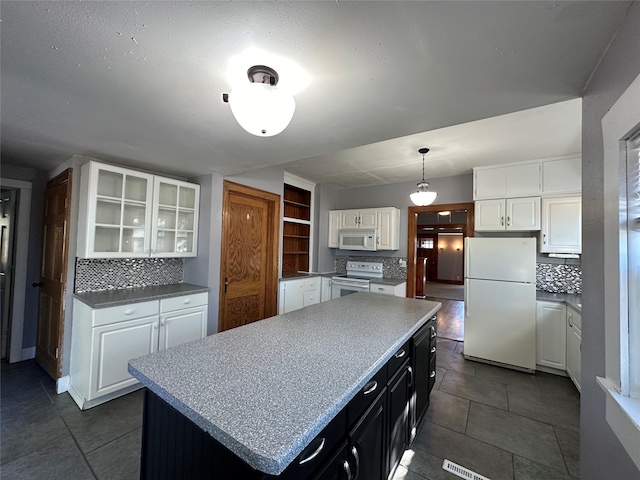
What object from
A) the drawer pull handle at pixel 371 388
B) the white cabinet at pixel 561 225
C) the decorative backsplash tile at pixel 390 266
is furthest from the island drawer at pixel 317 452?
the decorative backsplash tile at pixel 390 266

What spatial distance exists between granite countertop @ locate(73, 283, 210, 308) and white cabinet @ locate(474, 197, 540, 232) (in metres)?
3.54

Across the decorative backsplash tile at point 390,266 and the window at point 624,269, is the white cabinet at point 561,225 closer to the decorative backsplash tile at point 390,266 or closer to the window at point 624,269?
the decorative backsplash tile at point 390,266

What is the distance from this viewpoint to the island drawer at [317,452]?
0.72m

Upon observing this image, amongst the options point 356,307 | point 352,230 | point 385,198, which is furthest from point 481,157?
→ point 356,307

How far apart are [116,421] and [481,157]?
14.5ft

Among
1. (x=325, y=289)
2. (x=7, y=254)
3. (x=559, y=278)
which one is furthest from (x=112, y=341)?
(x=559, y=278)

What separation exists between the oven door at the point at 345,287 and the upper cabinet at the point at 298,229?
2.22ft

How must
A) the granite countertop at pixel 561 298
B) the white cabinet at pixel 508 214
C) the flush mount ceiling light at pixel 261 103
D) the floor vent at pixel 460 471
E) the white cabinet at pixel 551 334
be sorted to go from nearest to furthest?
the flush mount ceiling light at pixel 261 103
the floor vent at pixel 460 471
the granite countertop at pixel 561 298
the white cabinet at pixel 551 334
the white cabinet at pixel 508 214

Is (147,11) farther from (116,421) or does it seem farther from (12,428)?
(12,428)

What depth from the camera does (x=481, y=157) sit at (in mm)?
3143

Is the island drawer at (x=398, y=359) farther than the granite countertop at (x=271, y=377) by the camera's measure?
Yes

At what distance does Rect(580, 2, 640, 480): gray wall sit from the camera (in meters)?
0.85

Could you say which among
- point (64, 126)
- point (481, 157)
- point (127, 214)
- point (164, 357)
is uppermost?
point (481, 157)

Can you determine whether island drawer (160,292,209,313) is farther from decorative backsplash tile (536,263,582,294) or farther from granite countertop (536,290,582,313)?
decorative backsplash tile (536,263,582,294)
